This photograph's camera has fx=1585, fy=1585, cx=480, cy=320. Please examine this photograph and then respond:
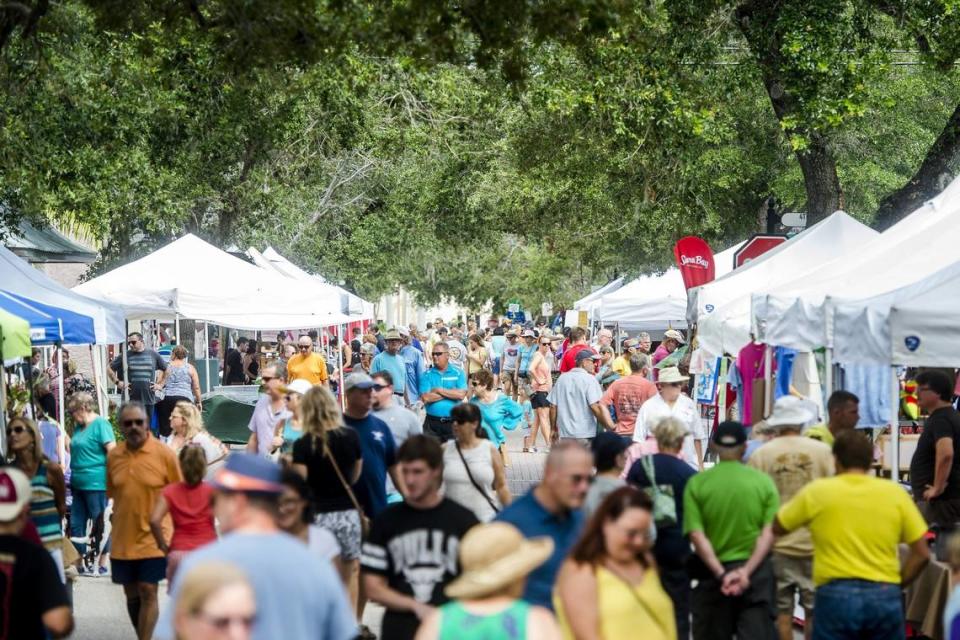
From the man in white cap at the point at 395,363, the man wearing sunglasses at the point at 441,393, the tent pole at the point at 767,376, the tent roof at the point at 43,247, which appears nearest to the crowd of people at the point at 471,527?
the tent pole at the point at 767,376

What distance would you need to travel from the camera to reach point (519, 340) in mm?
32969

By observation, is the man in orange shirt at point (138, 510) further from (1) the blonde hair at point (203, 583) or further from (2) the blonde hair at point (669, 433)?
(1) the blonde hair at point (203, 583)

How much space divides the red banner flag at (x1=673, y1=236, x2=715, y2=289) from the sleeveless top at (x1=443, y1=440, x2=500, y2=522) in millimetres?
9348

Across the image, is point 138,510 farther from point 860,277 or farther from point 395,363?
point 395,363

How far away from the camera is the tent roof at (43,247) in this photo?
29.0 m

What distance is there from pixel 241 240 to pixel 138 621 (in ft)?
84.6

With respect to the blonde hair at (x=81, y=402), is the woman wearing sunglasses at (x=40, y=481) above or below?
below

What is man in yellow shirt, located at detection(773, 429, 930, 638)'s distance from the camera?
23.9 feet

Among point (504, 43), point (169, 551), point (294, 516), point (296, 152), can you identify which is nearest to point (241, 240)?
point (296, 152)

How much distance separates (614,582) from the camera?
5.72 metres

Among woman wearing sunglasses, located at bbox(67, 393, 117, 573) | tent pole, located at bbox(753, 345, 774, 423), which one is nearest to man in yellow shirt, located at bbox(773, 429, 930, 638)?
tent pole, located at bbox(753, 345, 774, 423)

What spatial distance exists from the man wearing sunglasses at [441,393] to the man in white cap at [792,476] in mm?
6863

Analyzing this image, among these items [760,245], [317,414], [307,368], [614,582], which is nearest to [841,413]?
[317,414]

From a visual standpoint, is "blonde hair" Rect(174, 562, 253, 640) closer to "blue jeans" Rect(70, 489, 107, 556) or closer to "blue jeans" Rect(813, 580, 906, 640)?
"blue jeans" Rect(813, 580, 906, 640)
